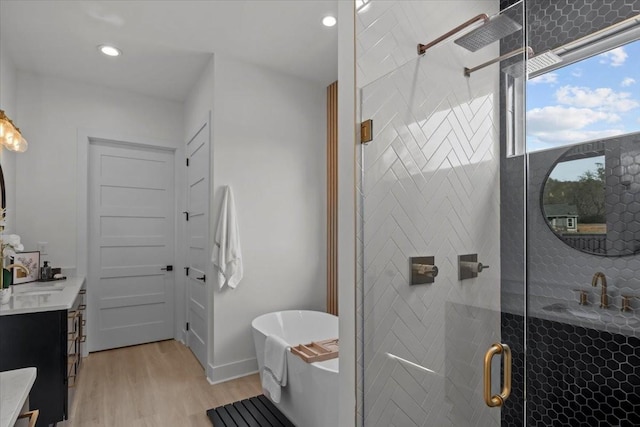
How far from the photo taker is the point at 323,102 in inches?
144

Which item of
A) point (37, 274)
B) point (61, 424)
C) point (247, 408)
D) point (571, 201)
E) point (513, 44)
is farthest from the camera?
point (37, 274)

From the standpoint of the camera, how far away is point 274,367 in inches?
92.0

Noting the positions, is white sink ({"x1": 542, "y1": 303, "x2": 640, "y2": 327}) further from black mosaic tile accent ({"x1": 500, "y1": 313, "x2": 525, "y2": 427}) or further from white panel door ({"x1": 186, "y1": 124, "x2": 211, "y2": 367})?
white panel door ({"x1": 186, "y1": 124, "x2": 211, "y2": 367})

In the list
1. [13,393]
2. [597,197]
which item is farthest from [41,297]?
[597,197]

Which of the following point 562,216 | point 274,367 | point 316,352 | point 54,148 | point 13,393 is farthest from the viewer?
point 54,148

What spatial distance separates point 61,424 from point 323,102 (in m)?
3.35

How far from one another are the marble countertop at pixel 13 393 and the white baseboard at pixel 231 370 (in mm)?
1896

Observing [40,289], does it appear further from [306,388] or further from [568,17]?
[568,17]

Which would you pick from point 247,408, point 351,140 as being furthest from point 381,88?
point 247,408

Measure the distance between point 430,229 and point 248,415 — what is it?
6.20ft

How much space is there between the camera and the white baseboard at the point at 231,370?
2924 millimetres

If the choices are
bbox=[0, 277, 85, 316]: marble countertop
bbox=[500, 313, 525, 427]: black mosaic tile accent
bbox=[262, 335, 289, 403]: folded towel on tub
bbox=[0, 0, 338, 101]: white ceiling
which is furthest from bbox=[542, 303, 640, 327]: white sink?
bbox=[0, 277, 85, 316]: marble countertop

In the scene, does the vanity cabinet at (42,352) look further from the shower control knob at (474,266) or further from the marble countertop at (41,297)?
the shower control knob at (474,266)

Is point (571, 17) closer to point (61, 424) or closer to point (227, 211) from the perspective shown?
point (227, 211)
